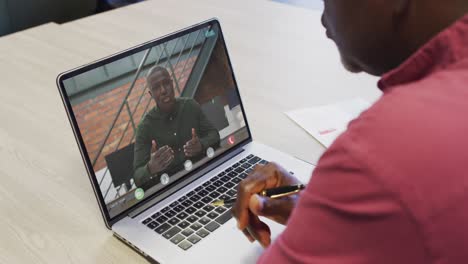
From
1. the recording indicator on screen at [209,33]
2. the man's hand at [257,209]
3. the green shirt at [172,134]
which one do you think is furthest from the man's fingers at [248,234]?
the recording indicator on screen at [209,33]

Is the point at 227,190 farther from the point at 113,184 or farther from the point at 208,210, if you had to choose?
the point at 113,184

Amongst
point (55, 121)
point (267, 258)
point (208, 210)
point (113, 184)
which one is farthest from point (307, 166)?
point (55, 121)

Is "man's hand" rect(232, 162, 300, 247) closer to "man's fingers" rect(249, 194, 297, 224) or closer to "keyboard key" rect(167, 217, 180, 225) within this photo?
"man's fingers" rect(249, 194, 297, 224)

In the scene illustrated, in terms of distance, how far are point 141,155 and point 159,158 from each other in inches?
1.5

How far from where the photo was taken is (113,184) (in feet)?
2.86

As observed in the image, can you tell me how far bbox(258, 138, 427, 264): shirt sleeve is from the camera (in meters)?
0.44

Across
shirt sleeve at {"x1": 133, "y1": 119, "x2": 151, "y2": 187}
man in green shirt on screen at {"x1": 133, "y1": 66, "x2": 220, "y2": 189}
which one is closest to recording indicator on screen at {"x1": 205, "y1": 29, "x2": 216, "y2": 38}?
man in green shirt on screen at {"x1": 133, "y1": 66, "x2": 220, "y2": 189}

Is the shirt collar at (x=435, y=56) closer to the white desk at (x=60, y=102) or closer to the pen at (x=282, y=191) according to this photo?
the pen at (x=282, y=191)

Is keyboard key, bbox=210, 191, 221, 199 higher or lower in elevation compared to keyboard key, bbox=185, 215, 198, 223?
lower

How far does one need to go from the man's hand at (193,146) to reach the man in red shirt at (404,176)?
1.51 feet

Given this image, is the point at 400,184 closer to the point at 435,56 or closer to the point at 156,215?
the point at 435,56

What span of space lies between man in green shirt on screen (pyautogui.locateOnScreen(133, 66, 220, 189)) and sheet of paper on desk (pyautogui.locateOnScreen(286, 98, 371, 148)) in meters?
0.30

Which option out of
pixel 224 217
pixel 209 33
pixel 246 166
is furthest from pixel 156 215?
pixel 209 33

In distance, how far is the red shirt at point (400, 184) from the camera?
44 cm
